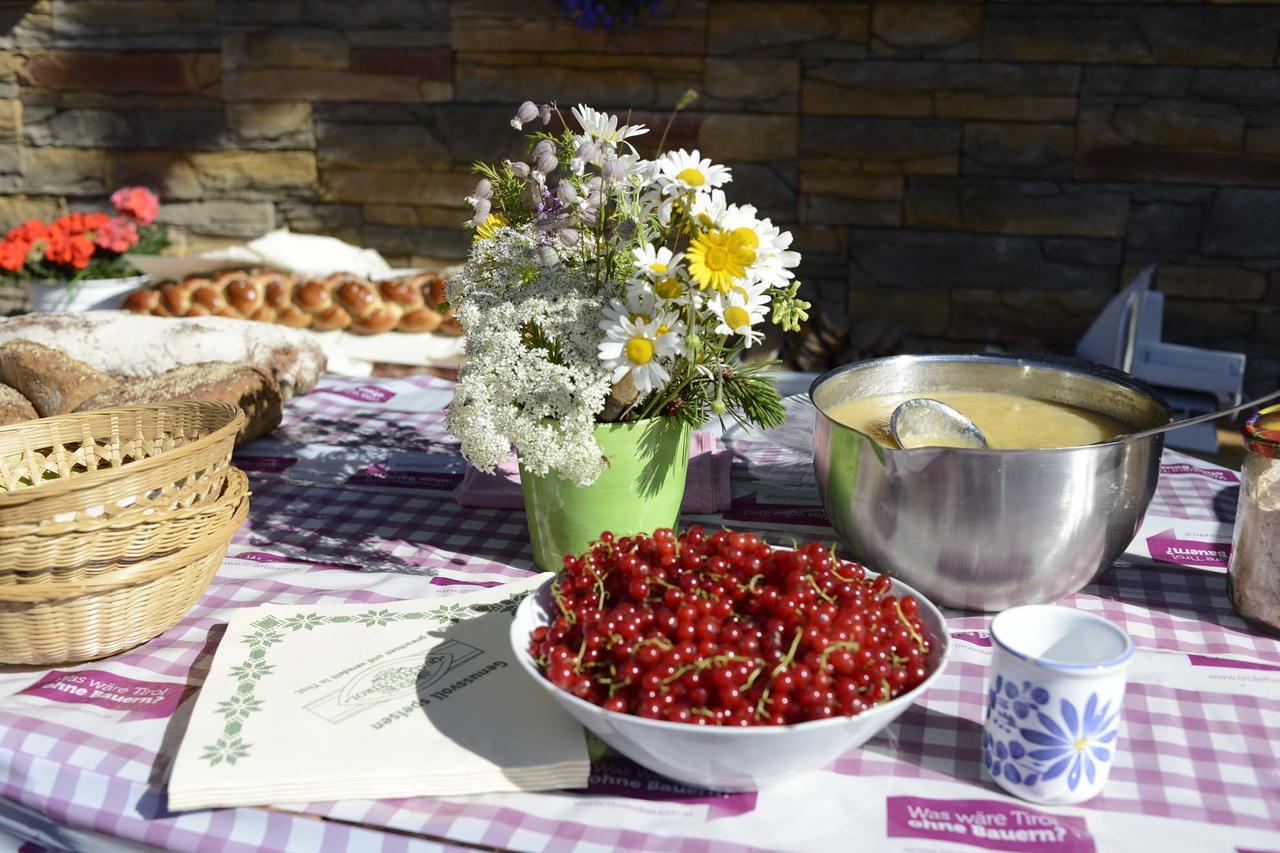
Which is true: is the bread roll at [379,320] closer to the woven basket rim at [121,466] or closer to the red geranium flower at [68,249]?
the red geranium flower at [68,249]

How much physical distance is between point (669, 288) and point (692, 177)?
10 centimetres

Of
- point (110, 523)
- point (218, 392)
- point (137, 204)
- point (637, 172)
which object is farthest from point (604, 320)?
point (137, 204)

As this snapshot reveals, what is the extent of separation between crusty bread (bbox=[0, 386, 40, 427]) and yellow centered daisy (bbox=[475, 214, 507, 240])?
3.05 feet

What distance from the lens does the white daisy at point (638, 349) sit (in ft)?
3.18

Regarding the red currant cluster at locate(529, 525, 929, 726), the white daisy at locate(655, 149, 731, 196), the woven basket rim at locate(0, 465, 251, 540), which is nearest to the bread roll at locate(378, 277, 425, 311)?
the woven basket rim at locate(0, 465, 251, 540)

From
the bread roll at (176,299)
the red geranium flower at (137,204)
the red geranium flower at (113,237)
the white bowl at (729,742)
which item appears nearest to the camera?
A: the white bowl at (729,742)

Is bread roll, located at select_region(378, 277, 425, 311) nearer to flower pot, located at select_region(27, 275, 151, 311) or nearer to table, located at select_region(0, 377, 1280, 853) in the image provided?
flower pot, located at select_region(27, 275, 151, 311)

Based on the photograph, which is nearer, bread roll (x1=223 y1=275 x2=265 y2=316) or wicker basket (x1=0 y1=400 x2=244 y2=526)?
wicker basket (x1=0 y1=400 x2=244 y2=526)

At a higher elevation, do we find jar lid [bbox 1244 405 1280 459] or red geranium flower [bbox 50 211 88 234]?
red geranium flower [bbox 50 211 88 234]

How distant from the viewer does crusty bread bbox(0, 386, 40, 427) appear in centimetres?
163

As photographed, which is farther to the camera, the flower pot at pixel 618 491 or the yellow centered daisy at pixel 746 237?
the flower pot at pixel 618 491

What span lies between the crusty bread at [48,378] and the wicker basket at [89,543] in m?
0.82

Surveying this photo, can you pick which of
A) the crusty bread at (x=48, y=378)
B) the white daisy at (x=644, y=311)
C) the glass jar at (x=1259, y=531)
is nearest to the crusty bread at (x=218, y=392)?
the crusty bread at (x=48, y=378)

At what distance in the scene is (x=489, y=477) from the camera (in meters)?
1.42
